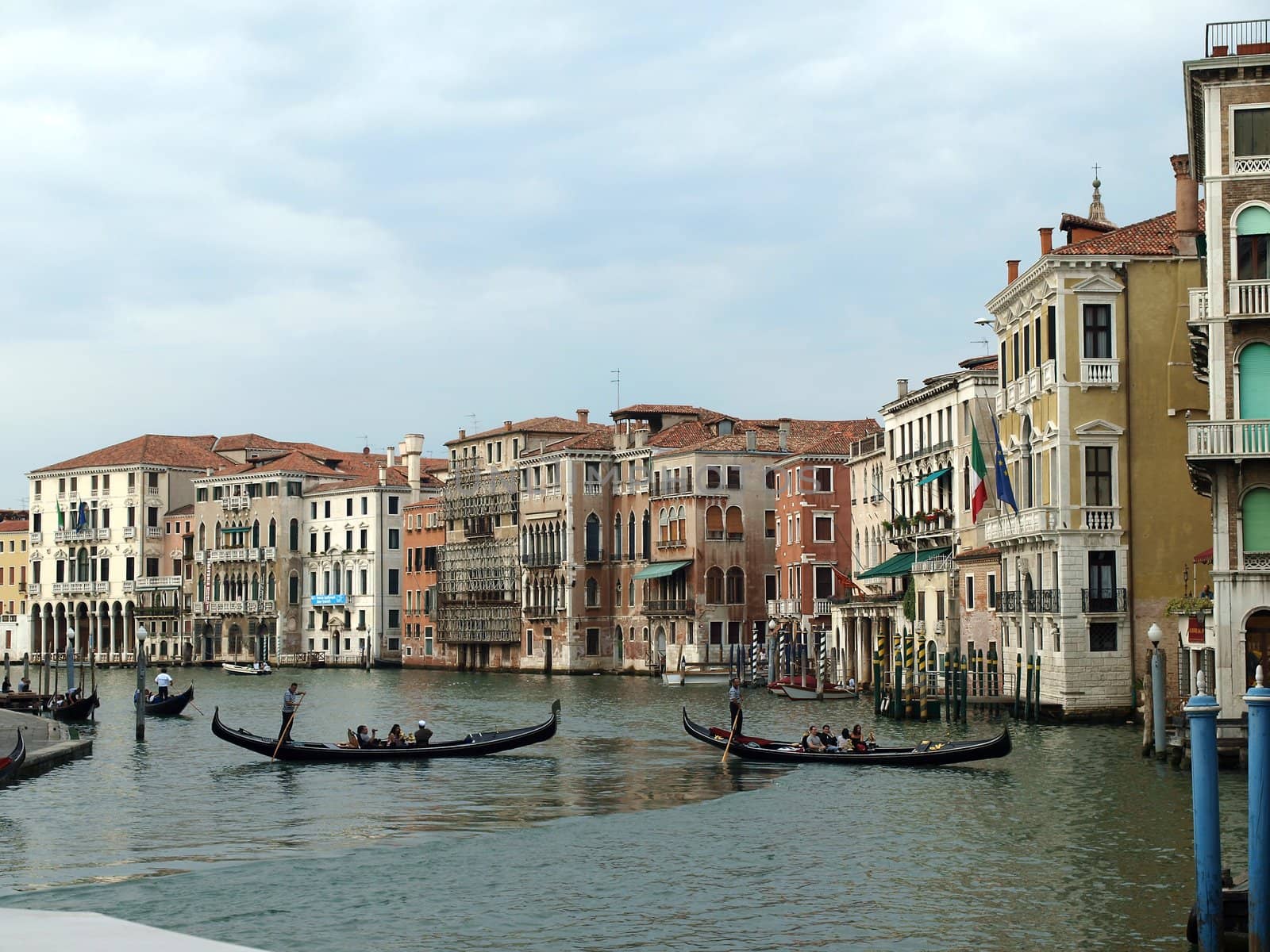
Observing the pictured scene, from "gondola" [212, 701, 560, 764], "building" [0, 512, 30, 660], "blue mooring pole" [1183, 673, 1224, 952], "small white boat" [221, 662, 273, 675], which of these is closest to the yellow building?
"gondola" [212, 701, 560, 764]

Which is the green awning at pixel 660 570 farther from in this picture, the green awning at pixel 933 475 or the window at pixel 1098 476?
the window at pixel 1098 476

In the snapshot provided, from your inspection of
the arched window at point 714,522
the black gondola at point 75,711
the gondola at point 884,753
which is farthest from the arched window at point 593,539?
the gondola at point 884,753

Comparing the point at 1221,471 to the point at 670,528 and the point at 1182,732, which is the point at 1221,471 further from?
the point at 670,528

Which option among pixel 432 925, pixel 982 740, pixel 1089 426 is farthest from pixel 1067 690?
pixel 432 925

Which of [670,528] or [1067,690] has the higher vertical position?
[670,528]

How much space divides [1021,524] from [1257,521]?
10.1 m

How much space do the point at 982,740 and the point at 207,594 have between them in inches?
2904

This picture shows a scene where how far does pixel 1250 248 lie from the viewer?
89.6 feet

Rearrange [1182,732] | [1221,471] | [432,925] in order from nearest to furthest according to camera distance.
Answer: [432,925] < [1182,732] < [1221,471]

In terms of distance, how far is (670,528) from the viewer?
7044 cm

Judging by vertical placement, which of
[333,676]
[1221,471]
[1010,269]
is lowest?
[333,676]

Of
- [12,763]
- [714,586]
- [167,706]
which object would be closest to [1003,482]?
[12,763]

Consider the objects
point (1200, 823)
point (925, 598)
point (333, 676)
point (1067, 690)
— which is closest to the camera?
point (1200, 823)

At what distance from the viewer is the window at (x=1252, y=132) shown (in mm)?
27328
